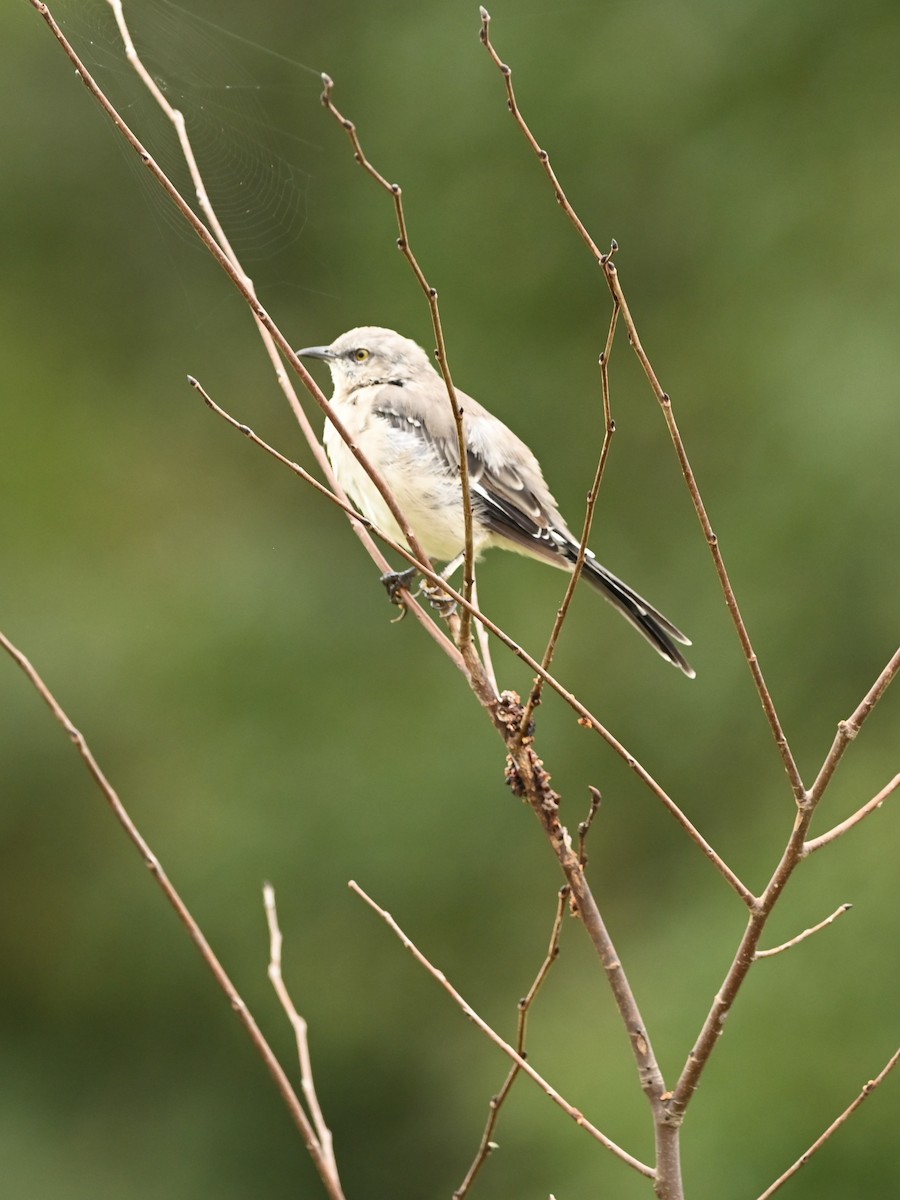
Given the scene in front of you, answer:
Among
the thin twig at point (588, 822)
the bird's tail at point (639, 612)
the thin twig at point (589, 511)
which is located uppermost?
the bird's tail at point (639, 612)

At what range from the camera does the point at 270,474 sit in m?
8.52

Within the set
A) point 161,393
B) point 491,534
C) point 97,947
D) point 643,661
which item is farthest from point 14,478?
point 491,534

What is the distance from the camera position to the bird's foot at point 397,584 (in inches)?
120

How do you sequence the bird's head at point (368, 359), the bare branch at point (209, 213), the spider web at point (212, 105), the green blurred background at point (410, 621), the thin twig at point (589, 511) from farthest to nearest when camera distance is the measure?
the green blurred background at point (410, 621) < the bird's head at point (368, 359) < the spider web at point (212, 105) < the bare branch at point (209, 213) < the thin twig at point (589, 511)

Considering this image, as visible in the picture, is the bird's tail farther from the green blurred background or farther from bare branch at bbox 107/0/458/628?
the green blurred background

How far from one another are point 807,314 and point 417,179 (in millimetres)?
2048

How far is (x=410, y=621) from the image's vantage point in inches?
298

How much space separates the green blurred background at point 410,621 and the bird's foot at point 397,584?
3.26 meters

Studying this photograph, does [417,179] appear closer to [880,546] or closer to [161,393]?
[161,393]

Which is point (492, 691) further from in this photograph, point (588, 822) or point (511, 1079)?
point (511, 1079)

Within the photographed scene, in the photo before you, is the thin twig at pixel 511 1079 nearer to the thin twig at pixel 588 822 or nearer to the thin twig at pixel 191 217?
the thin twig at pixel 588 822

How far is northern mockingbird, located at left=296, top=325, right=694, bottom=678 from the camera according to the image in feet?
13.0

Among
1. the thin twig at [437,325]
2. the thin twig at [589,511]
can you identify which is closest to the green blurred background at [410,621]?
the thin twig at [437,325]

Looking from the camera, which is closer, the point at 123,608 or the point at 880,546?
the point at 880,546
